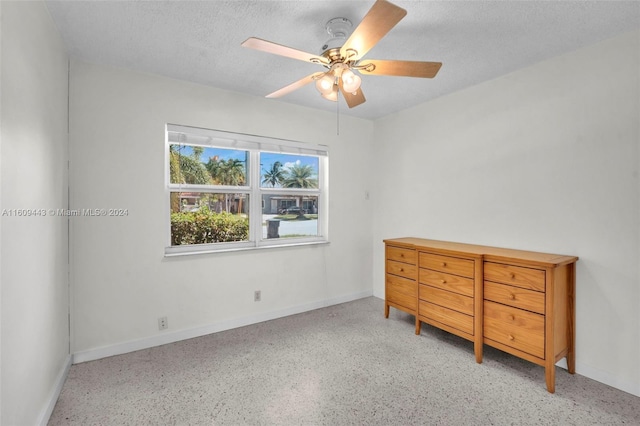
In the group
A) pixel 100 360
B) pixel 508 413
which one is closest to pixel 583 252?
pixel 508 413

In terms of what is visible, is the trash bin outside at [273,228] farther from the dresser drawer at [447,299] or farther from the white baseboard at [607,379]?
the white baseboard at [607,379]

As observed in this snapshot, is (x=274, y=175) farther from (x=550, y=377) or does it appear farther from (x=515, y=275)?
(x=550, y=377)

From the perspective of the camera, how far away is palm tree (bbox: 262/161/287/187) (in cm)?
350

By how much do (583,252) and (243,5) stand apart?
287 cm

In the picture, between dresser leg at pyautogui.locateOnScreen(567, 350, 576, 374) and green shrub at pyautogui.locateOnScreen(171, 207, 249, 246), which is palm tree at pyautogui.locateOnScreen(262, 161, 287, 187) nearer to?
green shrub at pyautogui.locateOnScreen(171, 207, 249, 246)

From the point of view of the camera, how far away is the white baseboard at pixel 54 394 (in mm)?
1744

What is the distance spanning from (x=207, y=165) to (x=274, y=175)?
75 cm

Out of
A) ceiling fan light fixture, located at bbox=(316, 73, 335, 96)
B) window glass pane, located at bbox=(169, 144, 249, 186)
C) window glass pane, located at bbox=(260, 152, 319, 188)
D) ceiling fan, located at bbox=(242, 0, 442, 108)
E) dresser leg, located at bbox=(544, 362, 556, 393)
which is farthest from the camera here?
window glass pane, located at bbox=(260, 152, 319, 188)

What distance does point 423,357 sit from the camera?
2580 mm

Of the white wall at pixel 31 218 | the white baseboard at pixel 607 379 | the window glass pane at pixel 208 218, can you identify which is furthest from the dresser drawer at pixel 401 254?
the white wall at pixel 31 218

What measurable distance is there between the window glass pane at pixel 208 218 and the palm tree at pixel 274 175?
32 cm

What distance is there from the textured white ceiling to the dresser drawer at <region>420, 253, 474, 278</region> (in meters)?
1.62

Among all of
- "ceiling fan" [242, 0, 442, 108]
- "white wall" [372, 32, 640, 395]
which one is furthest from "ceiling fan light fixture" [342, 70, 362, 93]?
"white wall" [372, 32, 640, 395]

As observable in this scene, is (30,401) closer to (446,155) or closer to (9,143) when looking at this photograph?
(9,143)
